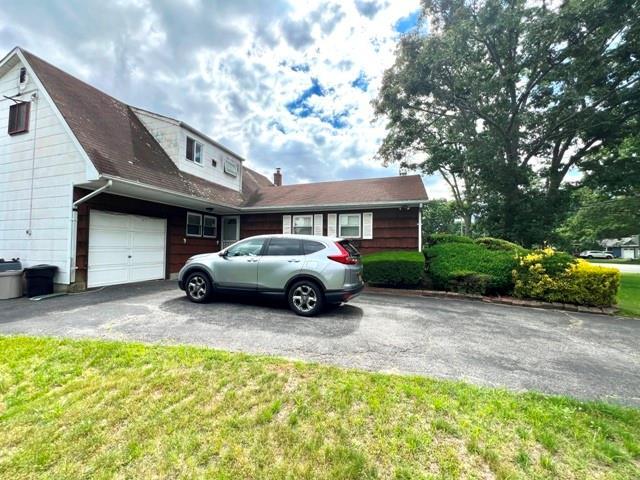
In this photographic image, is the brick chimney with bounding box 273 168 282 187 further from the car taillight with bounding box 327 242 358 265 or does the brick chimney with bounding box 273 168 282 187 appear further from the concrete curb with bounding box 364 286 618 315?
the car taillight with bounding box 327 242 358 265

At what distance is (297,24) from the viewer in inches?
376

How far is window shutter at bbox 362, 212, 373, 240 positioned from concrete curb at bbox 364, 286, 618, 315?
2.72 metres

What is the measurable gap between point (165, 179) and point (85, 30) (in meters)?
4.62

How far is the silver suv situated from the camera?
568cm

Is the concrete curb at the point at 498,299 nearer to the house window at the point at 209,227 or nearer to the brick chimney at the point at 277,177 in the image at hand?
the house window at the point at 209,227

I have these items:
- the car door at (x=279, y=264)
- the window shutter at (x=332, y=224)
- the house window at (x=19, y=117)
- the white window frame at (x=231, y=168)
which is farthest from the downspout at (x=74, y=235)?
the window shutter at (x=332, y=224)

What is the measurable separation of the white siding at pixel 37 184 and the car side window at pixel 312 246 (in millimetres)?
6476

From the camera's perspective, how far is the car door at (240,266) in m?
6.19

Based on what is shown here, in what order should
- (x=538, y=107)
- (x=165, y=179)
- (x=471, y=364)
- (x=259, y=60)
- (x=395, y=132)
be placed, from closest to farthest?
(x=471, y=364)
(x=165, y=179)
(x=259, y=60)
(x=538, y=107)
(x=395, y=132)

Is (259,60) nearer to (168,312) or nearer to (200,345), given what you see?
(168,312)

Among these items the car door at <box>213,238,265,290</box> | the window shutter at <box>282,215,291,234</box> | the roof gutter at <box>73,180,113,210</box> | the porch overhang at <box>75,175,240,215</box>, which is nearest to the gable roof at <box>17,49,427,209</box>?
the porch overhang at <box>75,175,240,215</box>

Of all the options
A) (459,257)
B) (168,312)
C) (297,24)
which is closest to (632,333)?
(459,257)

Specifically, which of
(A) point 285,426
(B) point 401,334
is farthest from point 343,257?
(A) point 285,426

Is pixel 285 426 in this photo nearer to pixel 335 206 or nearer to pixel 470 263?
pixel 470 263
